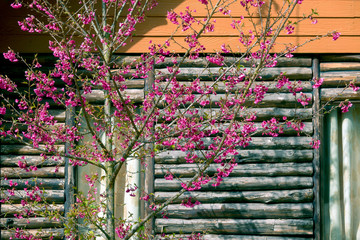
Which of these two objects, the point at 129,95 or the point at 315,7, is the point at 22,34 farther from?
the point at 315,7

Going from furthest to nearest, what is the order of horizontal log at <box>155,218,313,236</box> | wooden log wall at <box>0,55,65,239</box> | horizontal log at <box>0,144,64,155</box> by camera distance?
horizontal log at <box>0,144,64,155</box>
wooden log wall at <box>0,55,65,239</box>
horizontal log at <box>155,218,313,236</box>

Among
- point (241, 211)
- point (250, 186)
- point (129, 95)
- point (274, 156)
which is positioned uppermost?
point (129, 95)

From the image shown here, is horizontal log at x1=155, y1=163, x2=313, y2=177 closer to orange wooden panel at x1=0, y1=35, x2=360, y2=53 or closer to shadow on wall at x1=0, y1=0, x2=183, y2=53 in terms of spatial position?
orange wooden panel at x1=0, y1=35, x2=360, y2=53

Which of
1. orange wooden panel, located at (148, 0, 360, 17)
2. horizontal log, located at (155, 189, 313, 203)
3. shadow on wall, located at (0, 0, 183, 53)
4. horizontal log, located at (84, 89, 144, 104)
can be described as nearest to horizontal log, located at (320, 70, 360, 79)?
orange wooden panel, located at (148, 0, 360, 17)

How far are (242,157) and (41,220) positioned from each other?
9.38ft

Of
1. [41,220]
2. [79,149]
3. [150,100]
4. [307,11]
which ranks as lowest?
[41,220]

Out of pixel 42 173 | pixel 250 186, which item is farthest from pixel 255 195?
pixel 42 173

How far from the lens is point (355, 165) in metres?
7.14

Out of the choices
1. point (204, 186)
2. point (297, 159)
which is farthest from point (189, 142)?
point (297, 159)

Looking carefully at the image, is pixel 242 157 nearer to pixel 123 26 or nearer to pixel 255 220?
pixel 255 220

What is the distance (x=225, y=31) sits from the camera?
721 centimetres

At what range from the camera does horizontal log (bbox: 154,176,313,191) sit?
22.9 ft

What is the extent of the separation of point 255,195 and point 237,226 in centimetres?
48

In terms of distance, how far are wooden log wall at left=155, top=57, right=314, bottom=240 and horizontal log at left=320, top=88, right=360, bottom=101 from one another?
0.35 metres
